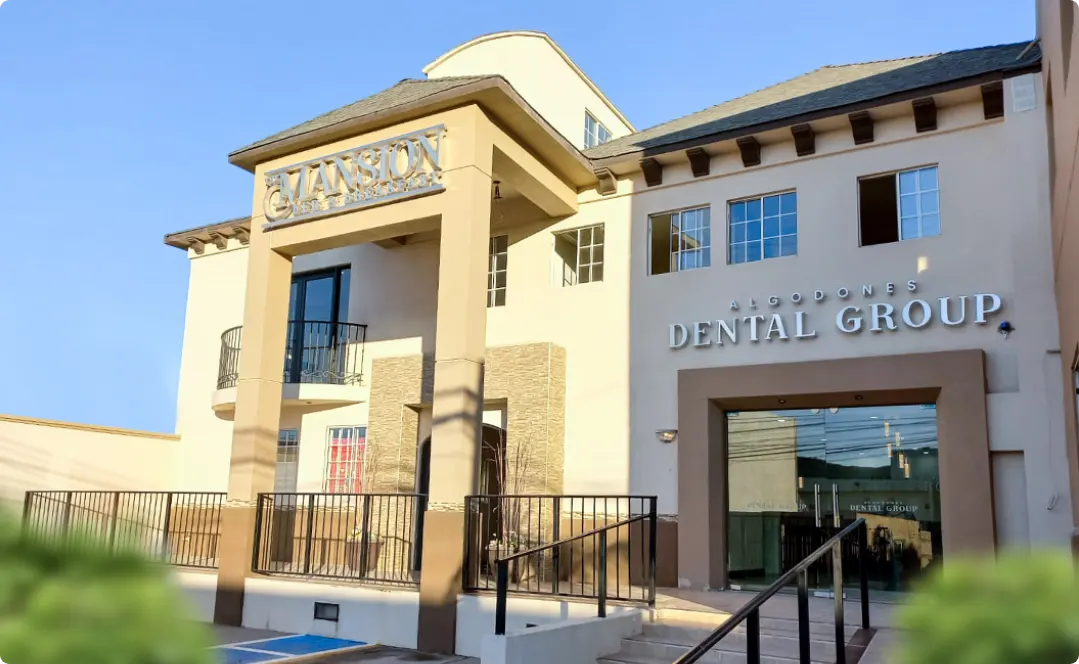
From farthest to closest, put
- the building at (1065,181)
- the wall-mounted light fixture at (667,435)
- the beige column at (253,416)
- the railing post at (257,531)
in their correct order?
the railing post at (257,531) → the beige column at (253,416) → the wall-mounted light fixture at (667,435) → the building at (1065,181)

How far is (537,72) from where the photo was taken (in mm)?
16984

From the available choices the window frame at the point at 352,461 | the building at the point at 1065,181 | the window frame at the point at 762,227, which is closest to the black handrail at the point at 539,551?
the building at the point at 1065,181

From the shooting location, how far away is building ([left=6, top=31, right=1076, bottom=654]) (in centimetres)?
1057

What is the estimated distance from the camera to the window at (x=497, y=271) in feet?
48.3

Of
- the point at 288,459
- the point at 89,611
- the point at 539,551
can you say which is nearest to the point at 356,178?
→ the point at 288,459

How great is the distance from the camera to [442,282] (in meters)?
11.8

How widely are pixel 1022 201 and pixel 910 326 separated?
6.16ft

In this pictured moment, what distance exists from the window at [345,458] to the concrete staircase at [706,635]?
23.8 feet

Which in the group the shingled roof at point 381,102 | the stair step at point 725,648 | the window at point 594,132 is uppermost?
the window at point 594,132

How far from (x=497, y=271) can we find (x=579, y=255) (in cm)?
150

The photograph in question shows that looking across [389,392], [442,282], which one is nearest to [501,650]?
[442,282]

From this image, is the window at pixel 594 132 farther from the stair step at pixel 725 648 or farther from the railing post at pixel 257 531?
the stair step at pixel 725 648

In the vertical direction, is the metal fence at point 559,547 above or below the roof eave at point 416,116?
below

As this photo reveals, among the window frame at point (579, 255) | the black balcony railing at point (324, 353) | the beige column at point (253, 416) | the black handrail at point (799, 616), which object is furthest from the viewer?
the black balcony railing at point (324, 353)
